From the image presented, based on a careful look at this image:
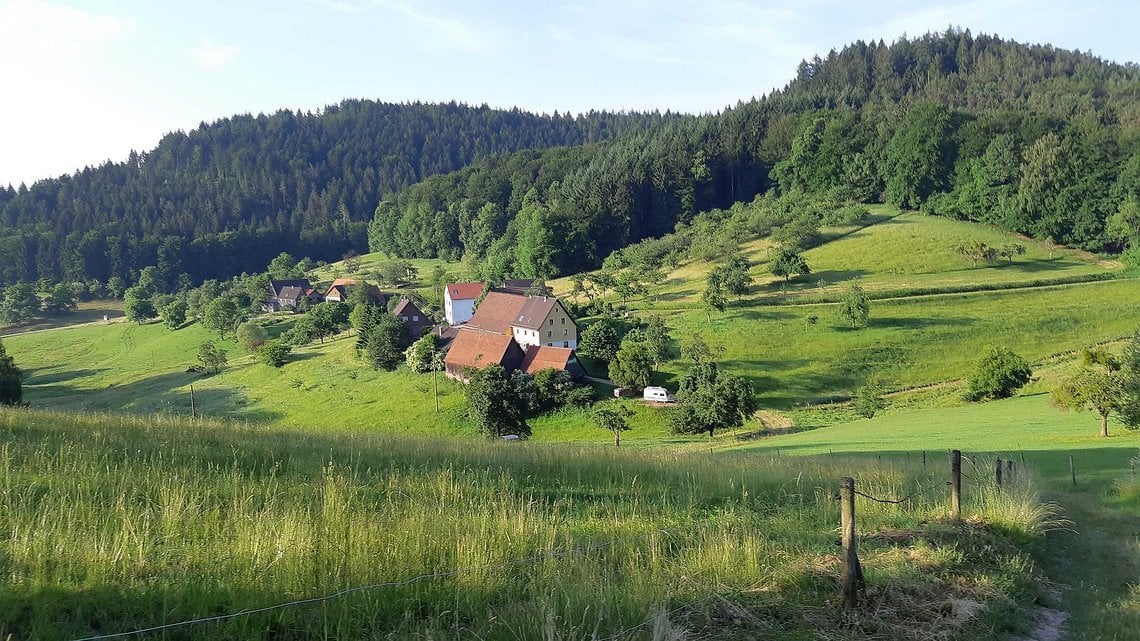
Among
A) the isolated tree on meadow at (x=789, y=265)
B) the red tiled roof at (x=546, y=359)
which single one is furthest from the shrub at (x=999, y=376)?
the isolated tree on meadow at (x=789, y=265)

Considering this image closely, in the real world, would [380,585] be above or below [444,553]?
above

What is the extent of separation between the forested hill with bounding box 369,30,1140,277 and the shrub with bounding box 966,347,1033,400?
49.2 meters

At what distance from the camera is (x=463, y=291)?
83.5 metres

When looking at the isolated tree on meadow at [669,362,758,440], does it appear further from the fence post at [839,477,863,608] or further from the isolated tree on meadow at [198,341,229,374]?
the isolated tree on meadow at [198,341,229,374]

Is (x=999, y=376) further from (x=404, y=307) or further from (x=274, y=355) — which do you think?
(x=274, y=355)

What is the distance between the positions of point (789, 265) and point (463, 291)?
40.5 meters

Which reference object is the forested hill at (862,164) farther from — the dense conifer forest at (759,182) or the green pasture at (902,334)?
the green pasture at (902,334)

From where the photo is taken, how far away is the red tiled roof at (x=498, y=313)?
6384cm

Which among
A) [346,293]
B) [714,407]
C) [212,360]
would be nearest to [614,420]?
[714,407]

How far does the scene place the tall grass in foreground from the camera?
432 cm

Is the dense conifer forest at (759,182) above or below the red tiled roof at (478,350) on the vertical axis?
above

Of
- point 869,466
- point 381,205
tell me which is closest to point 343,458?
point 869,466

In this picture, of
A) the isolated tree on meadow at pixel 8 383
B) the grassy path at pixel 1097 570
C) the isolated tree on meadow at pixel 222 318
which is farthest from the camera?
the isolated tree on meadow at pixel 222 318

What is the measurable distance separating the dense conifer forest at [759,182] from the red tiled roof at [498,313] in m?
38.7
